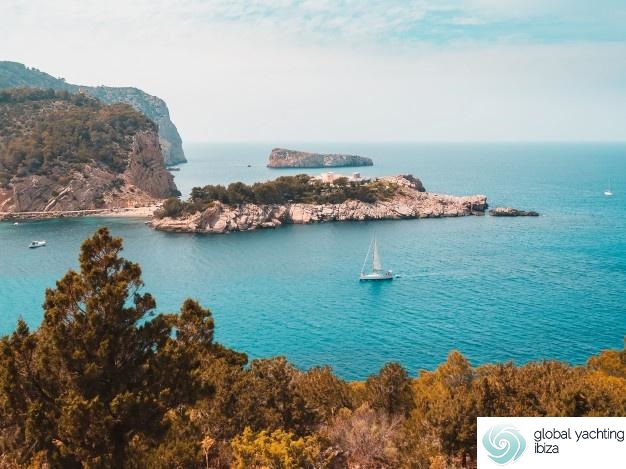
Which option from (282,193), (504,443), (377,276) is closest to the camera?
(504,443)

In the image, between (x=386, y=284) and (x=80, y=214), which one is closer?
(x=386, y=284)

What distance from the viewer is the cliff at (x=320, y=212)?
108625mm

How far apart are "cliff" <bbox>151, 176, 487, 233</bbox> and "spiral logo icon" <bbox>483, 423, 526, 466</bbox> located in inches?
3818

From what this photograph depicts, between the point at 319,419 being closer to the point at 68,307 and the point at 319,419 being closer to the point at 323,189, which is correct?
the point at 68,307

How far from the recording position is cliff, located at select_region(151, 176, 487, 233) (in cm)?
10862

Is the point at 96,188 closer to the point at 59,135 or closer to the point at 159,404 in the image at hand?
the point at 59,135

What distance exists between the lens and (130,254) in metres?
88.4

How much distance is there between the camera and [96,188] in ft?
434

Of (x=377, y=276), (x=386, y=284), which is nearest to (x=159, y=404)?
(x=386, y=284)

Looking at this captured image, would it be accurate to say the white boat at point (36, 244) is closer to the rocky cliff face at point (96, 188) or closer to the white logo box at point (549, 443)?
the rocky cliff face at point (96, 188)

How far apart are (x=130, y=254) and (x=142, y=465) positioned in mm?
77959

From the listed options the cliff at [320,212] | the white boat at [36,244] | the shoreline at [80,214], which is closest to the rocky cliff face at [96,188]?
the shoreline at [80,214]

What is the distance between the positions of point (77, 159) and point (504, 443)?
143m

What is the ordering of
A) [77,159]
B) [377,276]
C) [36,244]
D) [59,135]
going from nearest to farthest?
[377,276] → [36,244] → [77,159] → [59,135]
